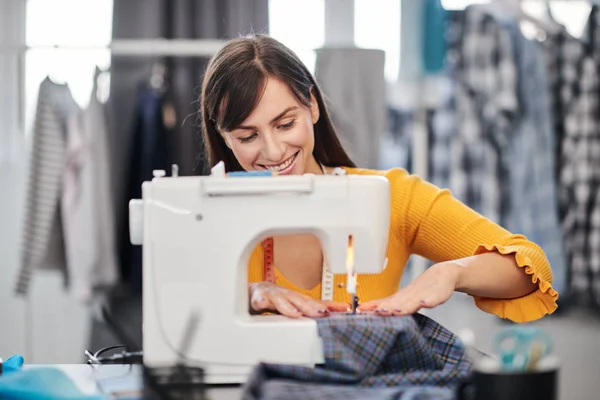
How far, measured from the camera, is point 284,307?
1.56m

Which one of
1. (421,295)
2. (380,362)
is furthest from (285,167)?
(380,362)

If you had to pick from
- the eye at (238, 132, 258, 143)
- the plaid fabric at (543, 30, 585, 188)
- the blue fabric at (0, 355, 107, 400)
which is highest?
the plaid fabric at (543, 30, 585, 188)

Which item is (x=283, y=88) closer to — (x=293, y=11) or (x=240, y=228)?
(x=240, y=228)

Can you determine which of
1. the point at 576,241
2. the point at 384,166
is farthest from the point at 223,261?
the point at 576,241

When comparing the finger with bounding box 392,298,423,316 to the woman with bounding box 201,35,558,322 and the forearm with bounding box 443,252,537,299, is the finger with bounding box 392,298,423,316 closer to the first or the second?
the woman with bounding box 201,35,558,322

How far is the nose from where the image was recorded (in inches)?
73.4

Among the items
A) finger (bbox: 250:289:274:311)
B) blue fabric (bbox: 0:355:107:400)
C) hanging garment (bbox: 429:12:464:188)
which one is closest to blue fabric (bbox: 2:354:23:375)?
blue fabric (bbox: 0:355:107:400)

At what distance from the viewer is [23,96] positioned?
3.60 meters

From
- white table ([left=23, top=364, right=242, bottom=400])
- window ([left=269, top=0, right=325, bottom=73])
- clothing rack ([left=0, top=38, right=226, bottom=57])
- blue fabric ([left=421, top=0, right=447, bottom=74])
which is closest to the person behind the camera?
white table ([left=23, top=364, right=242, bottom=400])

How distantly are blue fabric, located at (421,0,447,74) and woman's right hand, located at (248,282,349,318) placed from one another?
1972 mm

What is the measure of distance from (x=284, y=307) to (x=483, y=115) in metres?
2.13

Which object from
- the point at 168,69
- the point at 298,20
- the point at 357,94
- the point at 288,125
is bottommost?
the point at 288,125

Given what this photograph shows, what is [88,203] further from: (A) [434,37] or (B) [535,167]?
(B) [535,167]

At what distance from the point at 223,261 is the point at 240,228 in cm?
6
